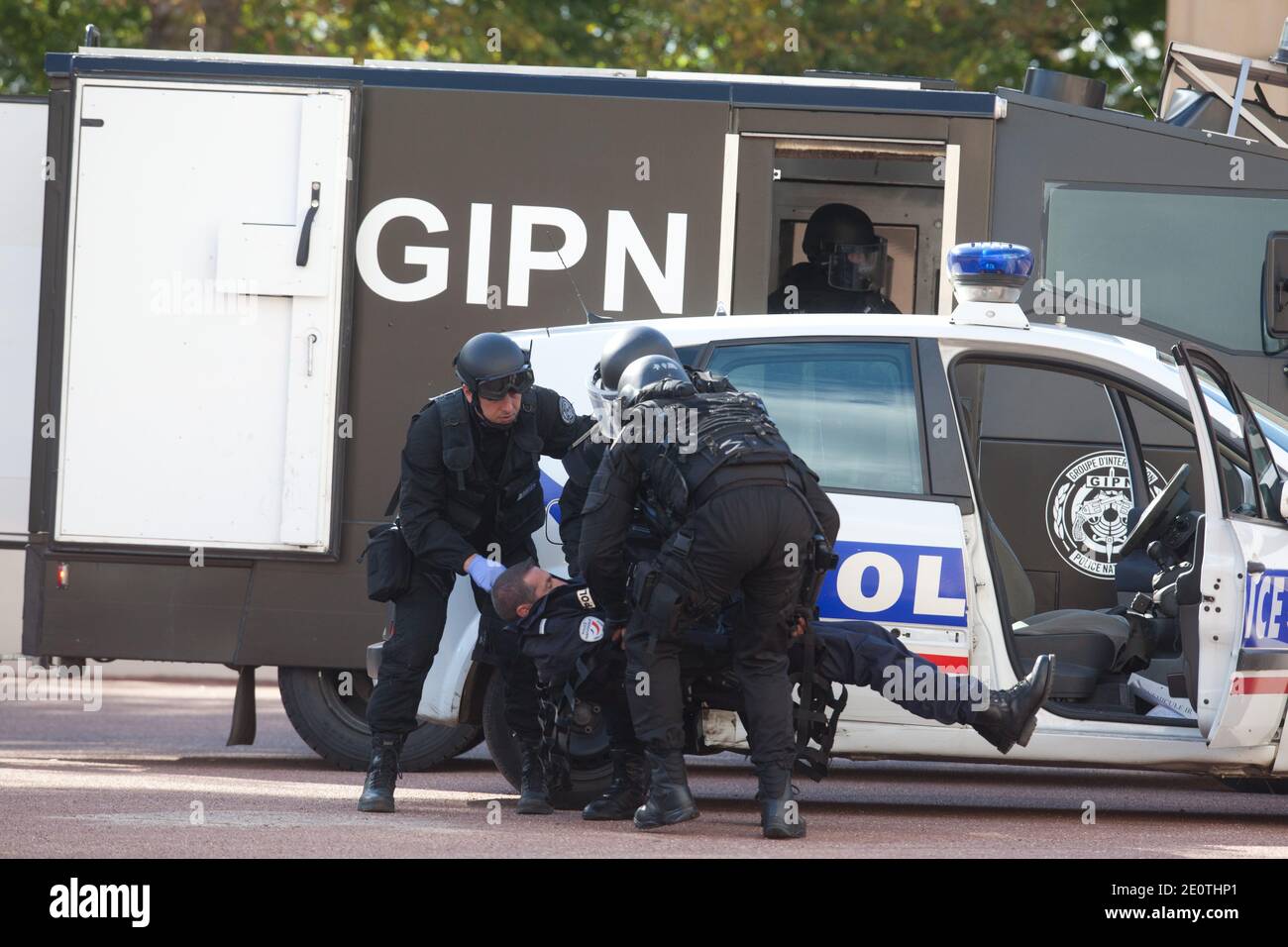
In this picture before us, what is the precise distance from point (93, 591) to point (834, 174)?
171 inches

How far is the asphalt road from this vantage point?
5875 millimetres

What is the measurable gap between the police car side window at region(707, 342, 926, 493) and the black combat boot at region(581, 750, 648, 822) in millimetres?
1238

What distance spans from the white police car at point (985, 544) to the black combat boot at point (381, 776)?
0.28 m

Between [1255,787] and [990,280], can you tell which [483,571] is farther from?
[1255,787]

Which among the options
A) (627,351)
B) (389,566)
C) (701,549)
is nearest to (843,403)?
(627,351)

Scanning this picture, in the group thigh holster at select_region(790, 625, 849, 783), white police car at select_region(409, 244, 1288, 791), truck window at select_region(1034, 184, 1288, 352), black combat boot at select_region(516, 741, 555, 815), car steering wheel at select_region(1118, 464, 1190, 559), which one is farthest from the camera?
truck window at select_region(1034, 184, 1288, 352)

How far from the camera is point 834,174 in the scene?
31.4 ft

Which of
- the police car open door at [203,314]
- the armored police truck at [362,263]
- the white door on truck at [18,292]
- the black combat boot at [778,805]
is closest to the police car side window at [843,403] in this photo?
the black combat boot at [778,805]

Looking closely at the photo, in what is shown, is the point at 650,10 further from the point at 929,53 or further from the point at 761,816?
the point at 761,816

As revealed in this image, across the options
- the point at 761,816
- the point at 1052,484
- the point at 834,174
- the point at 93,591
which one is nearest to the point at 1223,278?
the point at 1052,484

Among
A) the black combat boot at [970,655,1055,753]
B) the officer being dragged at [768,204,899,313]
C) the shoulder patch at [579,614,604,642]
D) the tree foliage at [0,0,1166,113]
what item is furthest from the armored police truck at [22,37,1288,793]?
the tree foliage at [0,0,1166,113]

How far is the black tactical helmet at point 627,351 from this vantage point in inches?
247

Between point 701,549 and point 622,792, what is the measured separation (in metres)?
1.17

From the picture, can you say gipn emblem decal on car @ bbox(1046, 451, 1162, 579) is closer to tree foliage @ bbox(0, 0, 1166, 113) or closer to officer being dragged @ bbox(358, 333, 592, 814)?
officer being dragged @ bbox(358, 333, 592, 814)
